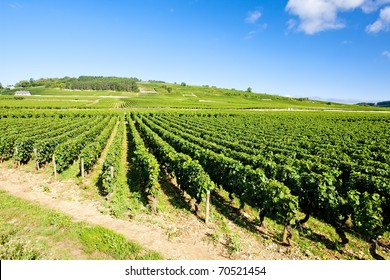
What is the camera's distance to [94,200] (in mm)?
13930

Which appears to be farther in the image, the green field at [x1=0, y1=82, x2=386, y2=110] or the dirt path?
the green field at [x1=0, y1=82, x2=386, y2=110]

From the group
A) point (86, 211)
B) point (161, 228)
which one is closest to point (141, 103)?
point (86, 211)

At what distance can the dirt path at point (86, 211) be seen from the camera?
9.48 meters

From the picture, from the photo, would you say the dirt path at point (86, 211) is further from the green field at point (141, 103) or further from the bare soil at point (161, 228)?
the green field at point (141, 103)

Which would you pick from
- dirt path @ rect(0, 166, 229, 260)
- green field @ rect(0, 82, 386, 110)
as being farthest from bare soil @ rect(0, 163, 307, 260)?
green field @ rect(0, 82, 386, 110)

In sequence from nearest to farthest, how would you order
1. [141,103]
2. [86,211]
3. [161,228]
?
1. [161,228]
2. [86,211]
3. [141,103]

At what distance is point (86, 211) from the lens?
12.5 m

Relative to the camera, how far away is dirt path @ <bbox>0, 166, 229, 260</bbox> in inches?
373

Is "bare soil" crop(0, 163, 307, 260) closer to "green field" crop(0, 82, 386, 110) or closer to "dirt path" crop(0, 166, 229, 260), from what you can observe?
"dirt path" crop(0, 166, 229, 260)

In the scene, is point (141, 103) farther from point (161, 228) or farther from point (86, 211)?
point (161, 228)

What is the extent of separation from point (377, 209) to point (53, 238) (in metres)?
12.4

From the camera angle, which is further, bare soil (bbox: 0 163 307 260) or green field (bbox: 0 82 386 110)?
green field (bbox: 0 82 386 110)

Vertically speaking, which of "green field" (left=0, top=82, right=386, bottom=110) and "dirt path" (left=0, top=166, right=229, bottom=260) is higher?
"green field" (left=0, top=82, right=386, bottom=110)

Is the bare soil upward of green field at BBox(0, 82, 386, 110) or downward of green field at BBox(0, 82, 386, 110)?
downward
